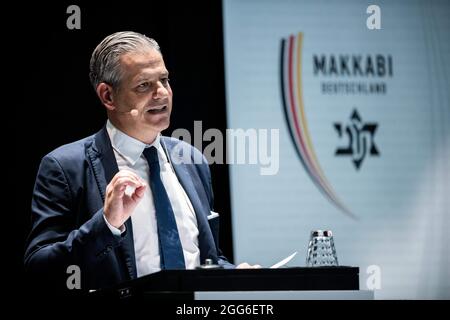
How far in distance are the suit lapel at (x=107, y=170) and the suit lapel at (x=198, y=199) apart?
253mm

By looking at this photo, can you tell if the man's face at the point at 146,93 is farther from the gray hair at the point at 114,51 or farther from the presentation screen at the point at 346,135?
the presentation screen at the point at 346,135

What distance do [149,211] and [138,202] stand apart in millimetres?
283

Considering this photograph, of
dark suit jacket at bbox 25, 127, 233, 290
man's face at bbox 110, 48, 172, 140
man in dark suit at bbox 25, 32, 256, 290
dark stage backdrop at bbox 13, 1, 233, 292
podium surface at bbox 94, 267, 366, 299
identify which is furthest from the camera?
dark stage backdrop at bbox 13, 1, 233, 292

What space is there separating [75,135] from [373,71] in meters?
1.68

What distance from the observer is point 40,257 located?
255 cm

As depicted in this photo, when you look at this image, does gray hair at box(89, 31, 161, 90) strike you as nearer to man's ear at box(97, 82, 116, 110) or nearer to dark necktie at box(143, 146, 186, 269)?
man's ear at box(97, 82, 116, 110)

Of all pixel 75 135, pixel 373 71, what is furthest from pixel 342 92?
pixel 75 135

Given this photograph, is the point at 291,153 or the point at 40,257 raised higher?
the point at 291,153

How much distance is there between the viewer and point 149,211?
2779 millimetres

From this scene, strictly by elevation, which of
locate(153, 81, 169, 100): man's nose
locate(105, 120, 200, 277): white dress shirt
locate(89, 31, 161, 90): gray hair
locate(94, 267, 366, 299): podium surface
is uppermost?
locate(89, 31, 161, 90): gray hair

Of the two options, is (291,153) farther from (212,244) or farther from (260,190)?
(212,244)

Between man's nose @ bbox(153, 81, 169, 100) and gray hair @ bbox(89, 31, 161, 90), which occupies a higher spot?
gray hair @ bbox(89, 31, 161, 90)

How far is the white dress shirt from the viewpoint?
272 centimetres

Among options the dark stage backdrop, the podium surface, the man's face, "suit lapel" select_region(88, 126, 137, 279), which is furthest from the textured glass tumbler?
the dark stage backdrop
